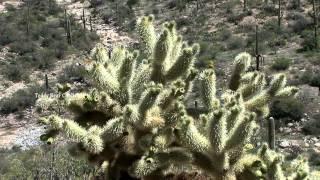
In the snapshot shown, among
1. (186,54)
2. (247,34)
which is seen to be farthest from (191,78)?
(247,34)

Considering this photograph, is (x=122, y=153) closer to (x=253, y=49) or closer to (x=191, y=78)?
(x=191, y=78)

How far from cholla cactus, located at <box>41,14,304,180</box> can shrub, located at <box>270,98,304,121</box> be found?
13.5 metres

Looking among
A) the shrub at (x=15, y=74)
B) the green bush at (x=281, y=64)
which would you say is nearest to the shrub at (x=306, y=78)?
the green bush at (x=281, y=64)

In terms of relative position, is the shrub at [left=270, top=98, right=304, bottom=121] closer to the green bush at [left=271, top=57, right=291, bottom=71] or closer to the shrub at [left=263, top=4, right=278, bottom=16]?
the green bush at [left=271, top=57, right=291, bottom=71]

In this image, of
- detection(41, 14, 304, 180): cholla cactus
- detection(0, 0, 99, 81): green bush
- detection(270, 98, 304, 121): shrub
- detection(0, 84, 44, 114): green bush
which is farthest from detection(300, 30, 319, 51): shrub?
detection(41, 14, 304, 180): cholla cactus

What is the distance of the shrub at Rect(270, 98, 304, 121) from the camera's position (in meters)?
17.5

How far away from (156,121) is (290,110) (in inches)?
560

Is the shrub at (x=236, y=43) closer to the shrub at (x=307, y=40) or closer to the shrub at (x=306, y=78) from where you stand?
the shrub at (x=307, y=40)

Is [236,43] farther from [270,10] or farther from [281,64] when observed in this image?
[270,10]

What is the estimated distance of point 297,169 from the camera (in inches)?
148

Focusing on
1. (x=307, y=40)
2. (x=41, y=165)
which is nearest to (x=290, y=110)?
(x=307, y=40)

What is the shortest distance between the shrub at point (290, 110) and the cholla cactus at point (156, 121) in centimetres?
1354

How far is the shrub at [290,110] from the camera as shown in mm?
17531

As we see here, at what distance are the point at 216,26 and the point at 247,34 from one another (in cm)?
241
